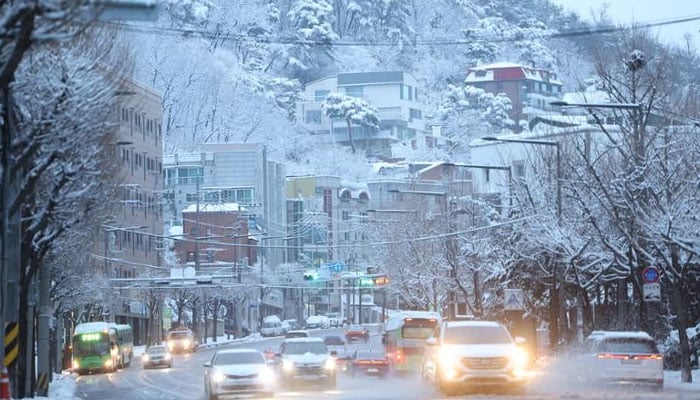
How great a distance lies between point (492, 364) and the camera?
34.5m

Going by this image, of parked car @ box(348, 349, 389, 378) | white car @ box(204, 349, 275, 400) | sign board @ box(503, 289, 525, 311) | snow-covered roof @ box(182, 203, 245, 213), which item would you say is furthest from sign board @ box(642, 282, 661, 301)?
snow-covered roof @ box(182, 203, 245, 213)

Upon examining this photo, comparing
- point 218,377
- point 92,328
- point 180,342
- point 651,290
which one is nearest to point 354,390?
point 218,377

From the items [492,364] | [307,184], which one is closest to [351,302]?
[307,184]

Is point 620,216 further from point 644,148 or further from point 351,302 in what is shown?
point 351,302

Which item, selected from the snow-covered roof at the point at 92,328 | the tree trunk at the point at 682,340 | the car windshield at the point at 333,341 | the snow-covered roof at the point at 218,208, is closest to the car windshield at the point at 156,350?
the snow-covered roof at the point at 92,328

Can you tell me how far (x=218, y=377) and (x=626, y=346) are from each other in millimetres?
10898

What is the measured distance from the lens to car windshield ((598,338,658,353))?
123 ft

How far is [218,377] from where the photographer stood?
3969cm

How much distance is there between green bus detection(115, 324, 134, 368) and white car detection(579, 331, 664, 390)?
5151 centimetres

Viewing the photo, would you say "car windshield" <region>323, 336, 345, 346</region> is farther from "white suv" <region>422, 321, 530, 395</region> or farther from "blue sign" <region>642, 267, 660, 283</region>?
"white suv" <region>422, 321, 530, 395</region>

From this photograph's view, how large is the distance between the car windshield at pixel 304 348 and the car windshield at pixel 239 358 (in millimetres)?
5689

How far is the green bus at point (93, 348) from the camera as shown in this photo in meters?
80.6

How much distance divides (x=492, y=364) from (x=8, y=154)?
1281 cm

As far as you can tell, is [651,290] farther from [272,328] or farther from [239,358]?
[272,328]
